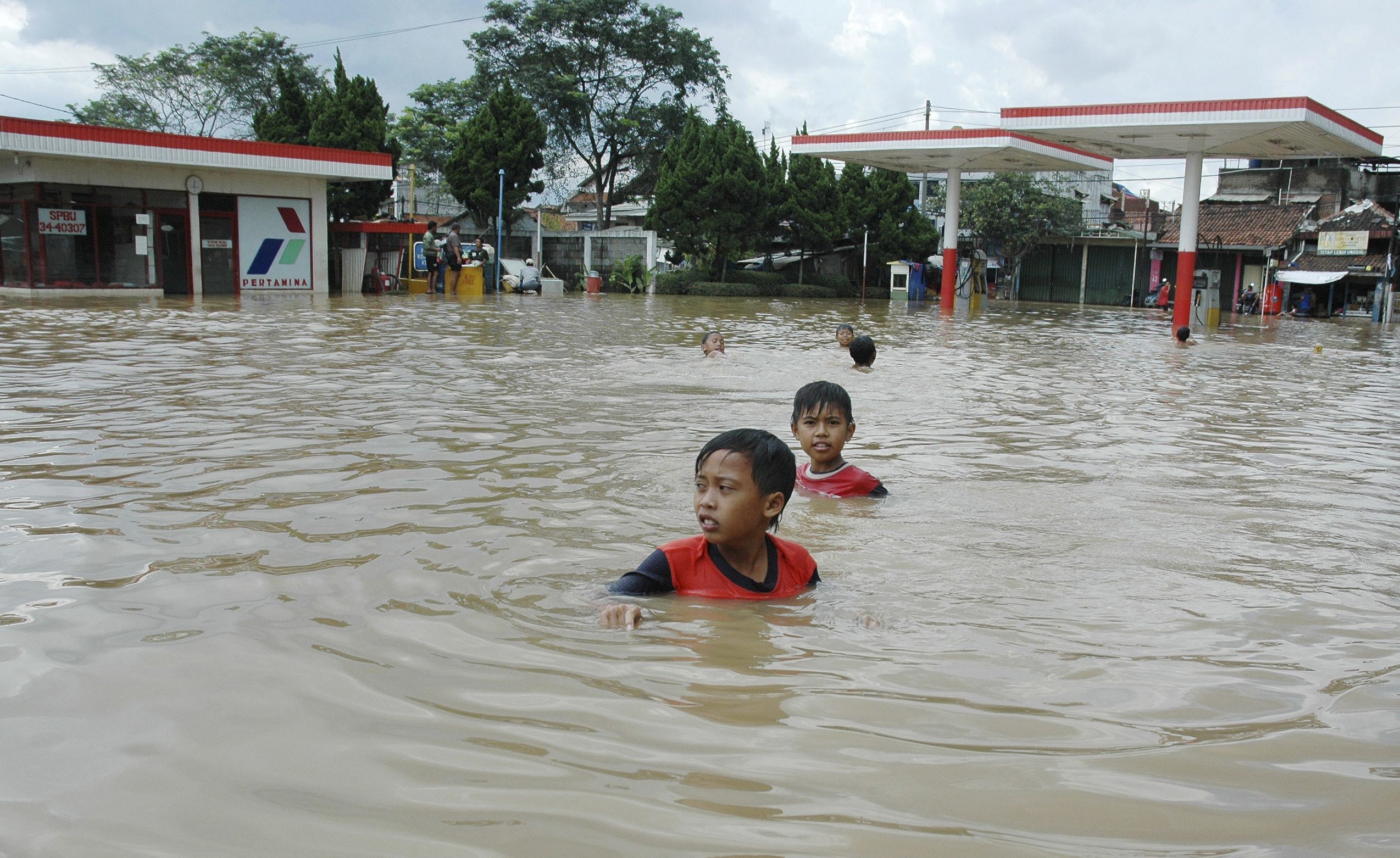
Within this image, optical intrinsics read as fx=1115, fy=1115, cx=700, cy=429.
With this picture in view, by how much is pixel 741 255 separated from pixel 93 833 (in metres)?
40.0

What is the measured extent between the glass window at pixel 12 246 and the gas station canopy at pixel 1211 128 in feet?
75.3

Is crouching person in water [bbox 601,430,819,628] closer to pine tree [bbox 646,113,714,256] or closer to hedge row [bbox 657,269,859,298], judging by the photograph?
hedge row [bbox 657,269,859,298]

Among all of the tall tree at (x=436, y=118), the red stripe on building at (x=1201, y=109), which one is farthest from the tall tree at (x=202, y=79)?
the red stripe on building at (x=1201, y=109)

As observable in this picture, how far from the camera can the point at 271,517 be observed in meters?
5.07

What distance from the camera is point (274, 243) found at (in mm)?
28141

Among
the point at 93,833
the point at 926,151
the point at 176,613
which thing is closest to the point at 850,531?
the point at 176,613

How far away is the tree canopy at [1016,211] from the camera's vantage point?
4544 cm

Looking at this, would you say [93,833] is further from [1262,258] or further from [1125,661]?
[1262,258]

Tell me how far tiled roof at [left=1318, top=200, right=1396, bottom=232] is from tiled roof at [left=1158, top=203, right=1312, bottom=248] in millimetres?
1900

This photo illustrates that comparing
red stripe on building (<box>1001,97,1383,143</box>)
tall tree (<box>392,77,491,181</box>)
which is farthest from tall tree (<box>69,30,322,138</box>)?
red stripe on building (<box>1001,97,1383,143</box>)

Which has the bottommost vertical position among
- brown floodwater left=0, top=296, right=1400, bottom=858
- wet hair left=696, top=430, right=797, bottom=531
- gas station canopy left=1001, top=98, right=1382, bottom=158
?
brown floodwater left=0, top=296, right=1400, bottom=858

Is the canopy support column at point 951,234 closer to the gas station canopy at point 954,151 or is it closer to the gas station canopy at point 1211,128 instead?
the gas station canopy at point 954,151

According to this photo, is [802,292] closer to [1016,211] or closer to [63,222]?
[1016,211]

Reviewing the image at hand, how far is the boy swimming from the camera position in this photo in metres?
5.95
